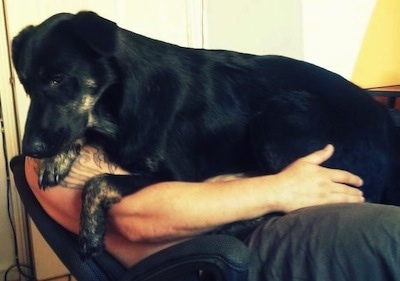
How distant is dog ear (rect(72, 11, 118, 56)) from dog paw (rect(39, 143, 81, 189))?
25cm

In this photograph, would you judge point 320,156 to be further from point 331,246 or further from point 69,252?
point 69,252

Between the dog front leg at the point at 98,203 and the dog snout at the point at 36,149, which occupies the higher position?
the dog snout at the point at 36,149

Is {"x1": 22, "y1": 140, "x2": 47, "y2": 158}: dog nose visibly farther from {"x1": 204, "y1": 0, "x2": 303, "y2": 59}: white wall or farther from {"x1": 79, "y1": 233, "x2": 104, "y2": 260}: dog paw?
{"x1": 204, "y1": 0, "x2": 303, "y2": 59}: white wall

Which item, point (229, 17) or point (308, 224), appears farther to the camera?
point (229, 17)

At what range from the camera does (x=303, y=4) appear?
249cm

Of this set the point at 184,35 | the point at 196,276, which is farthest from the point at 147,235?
the point at 184,35

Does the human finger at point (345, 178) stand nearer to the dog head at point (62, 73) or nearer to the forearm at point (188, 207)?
the forearm at point (188, 207)

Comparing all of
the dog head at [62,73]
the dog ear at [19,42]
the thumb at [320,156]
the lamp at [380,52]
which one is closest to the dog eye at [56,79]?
the dog head at [62,73]

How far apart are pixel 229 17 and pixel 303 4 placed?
34cm

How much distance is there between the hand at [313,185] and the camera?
3.71 feet

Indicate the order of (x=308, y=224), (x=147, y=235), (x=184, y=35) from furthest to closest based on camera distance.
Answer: (x=184, y=35) < (x=147, y=235) < (x=308, y=224)

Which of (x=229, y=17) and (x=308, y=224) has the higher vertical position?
(x=229, y=17)

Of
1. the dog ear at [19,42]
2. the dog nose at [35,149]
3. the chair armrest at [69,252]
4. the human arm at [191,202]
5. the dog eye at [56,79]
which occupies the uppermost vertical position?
the dog ear at [19,42]

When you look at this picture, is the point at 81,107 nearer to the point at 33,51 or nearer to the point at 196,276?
the point at 33,51
